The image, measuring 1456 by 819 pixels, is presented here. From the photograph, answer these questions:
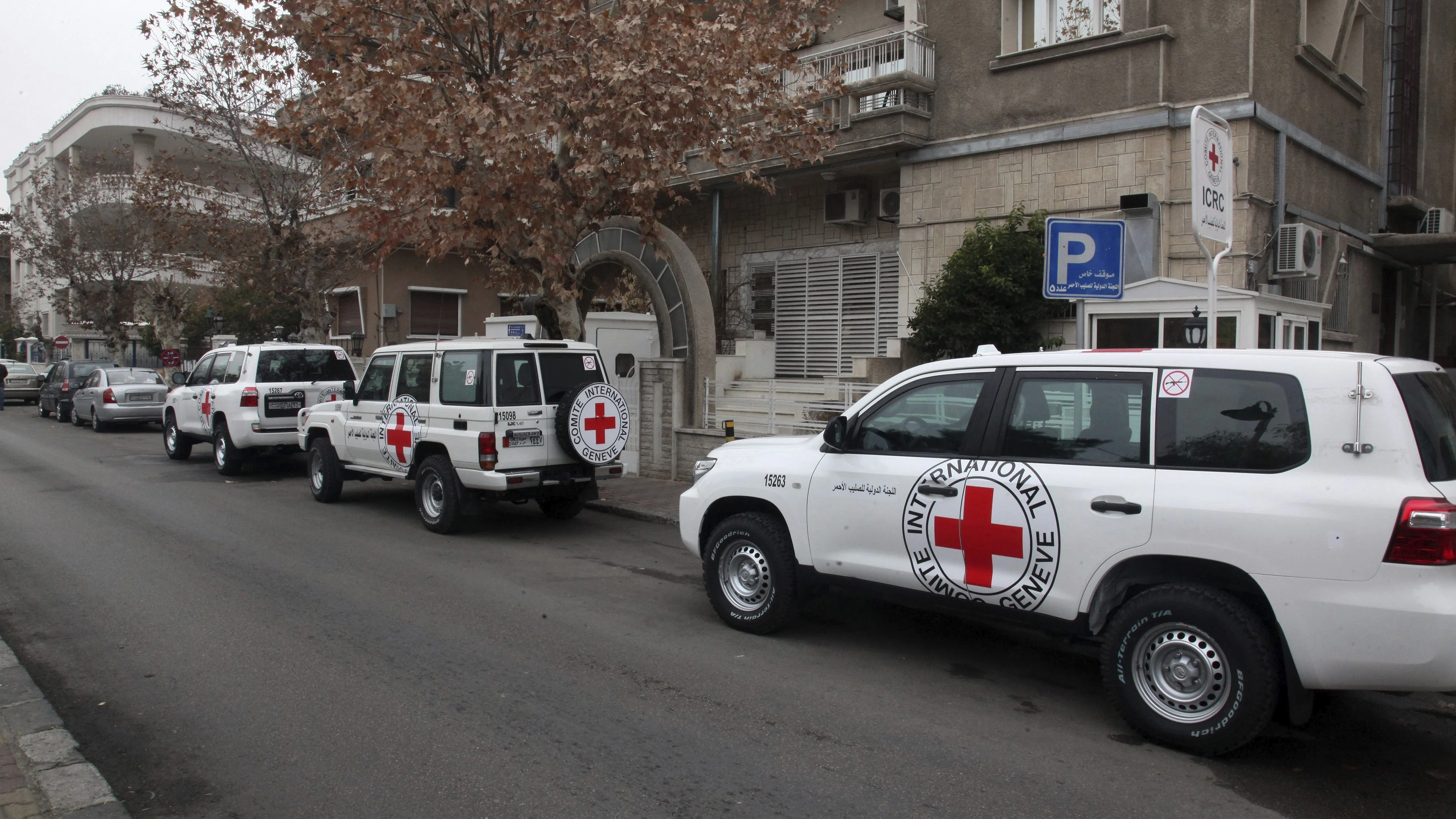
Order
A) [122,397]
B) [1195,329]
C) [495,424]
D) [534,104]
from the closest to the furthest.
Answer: [1195,329], [495,424], [534,104], [122,397]

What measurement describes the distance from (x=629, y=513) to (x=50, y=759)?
24.9 feet

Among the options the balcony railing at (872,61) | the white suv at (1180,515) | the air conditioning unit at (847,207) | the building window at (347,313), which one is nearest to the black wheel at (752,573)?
the white suv at (1180,515)

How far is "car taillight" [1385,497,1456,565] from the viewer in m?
4.18

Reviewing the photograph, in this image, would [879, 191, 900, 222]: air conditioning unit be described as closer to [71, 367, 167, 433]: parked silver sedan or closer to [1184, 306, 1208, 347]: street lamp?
[1184, 306, 1208, 347]: street lamp

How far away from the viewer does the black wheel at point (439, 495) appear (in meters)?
10.3

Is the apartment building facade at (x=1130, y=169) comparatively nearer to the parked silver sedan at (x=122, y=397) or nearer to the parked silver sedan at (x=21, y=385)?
the parked silver sedan at (x=122, y=397)

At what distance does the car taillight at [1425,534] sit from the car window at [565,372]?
25.3 feet

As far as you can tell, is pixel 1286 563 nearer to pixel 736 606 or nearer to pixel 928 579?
pixel 928 579

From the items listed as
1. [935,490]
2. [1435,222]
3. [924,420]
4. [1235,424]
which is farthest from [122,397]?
[1435,222]

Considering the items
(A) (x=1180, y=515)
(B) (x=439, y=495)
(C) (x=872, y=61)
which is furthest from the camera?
(C) (x=872, y=61)

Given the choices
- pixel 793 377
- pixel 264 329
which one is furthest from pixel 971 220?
pixel 264 329

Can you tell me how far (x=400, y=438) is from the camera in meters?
11.1

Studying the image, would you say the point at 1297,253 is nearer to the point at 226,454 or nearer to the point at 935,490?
the point at 935,490

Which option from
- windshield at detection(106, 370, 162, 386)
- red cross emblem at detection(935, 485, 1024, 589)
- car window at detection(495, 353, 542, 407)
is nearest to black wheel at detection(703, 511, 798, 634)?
red cross emblem at detection(935, 485, 1024, 589)
